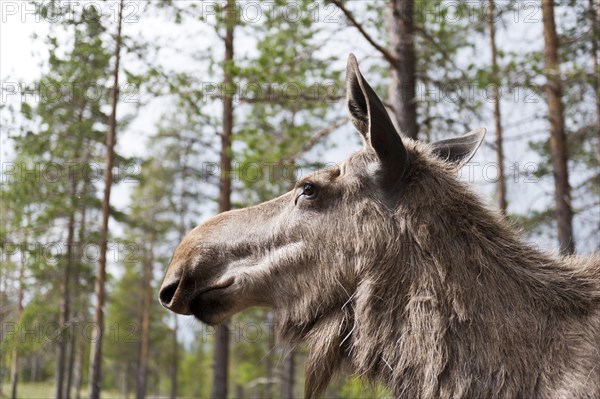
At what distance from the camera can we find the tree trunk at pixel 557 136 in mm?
12047

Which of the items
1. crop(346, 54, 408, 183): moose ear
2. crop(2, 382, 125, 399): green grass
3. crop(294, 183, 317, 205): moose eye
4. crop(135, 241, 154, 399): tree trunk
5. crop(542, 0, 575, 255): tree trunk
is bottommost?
crop(2, 382, 125, 399): green grass

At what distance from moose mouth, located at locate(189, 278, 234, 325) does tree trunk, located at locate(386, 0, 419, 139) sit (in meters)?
5.77

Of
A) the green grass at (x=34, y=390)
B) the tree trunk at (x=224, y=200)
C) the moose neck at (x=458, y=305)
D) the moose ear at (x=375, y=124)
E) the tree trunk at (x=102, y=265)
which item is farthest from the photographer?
the green grass at (x=34, y=390)

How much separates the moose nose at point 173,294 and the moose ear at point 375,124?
4.63 ft

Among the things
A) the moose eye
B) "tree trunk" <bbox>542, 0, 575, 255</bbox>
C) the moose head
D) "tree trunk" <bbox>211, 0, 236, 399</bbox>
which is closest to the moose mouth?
the moose head

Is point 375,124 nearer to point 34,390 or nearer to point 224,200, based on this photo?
point 224,200

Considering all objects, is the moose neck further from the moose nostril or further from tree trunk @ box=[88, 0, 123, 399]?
tree trunk @ box=[88, 0, 123, 399]

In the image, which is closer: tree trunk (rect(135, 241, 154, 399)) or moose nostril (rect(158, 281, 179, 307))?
moose nostril (rect(158, 281, 179, 307))

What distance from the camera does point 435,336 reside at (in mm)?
3061

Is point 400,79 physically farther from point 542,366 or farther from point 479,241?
point 542,366

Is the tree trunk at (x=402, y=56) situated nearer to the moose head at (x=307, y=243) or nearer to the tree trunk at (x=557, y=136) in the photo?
the tree trunk at (x=557, y=136)

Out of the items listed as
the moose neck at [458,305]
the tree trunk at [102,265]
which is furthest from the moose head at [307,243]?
the tree trunk at [102,265]

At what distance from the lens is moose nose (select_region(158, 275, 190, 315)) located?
3504 mm

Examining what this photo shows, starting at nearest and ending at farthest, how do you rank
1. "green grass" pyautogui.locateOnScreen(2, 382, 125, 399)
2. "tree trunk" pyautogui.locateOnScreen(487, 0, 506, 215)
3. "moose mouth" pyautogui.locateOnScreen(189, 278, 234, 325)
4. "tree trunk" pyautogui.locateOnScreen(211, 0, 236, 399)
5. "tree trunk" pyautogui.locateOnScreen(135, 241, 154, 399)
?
"moose mouth" pyautogui.locateOnScreen(189, 278, 234, 325) → "tree trunk" pyautogui.locateOnScreen(487, 0, 506, 215) → "tree trunk" pyautogui.locateOnScreen(211, 0, 236, 399) → "green grass" pyautogui.locateOnScreen(2, 382, 125, 399) → "tree trunk" pyautogui.locateOnScreen(135, 241, 154, 399)
